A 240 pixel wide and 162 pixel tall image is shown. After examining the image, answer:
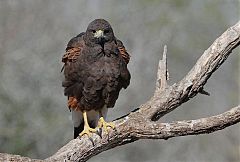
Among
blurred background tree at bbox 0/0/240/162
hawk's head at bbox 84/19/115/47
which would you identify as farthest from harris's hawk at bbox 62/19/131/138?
blurred background tree at bbox 0/0/240/162

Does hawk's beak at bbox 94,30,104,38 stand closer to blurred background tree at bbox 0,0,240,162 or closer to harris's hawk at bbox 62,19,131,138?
harris's hawk at bbox 62,19,131,138

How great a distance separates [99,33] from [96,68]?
0.30m

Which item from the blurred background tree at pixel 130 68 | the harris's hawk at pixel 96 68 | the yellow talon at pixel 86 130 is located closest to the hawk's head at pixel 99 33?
the harris's hawk at pixel 96 68

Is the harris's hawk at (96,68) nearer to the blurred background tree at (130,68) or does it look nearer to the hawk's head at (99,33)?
the hawk's head at (99,33)

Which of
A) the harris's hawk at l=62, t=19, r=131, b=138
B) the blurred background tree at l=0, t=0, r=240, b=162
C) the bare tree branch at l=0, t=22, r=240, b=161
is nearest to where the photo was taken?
the bare tree branch at l=0, t=22, r=240, b=161

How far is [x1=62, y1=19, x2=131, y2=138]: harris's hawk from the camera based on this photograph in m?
5.16

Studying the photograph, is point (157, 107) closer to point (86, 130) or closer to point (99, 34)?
point (86, 130)

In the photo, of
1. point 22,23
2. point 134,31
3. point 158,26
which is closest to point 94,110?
point 22,23

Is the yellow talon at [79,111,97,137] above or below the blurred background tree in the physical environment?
below

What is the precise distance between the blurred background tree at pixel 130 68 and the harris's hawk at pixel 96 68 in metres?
3.59

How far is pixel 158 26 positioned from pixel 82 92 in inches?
334

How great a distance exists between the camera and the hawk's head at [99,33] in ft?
17.0

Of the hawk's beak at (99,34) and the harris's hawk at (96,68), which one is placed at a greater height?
the hawk's beak at (99,34)

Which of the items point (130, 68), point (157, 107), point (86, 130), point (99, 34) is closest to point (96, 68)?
point (99, 34)
